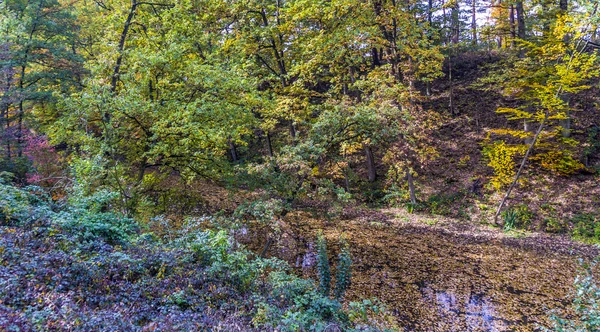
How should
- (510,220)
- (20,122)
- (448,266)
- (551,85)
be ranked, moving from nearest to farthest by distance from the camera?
(448,266) < (551,85) < (510,220) < (20,122)

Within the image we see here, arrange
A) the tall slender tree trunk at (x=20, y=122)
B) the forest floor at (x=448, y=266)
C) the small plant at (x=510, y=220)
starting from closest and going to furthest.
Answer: the forest floor at (x=448, y=266), the small plant at (x=510, y=220), the tall slender tree trunk at (x=20, y=122)

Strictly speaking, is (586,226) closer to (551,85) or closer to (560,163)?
(560,163)

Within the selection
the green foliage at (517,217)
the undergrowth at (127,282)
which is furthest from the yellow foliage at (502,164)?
the undergrowth at (127,282)

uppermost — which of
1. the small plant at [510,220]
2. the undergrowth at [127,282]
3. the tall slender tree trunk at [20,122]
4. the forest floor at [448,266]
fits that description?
the tall slender tree trunk at [20,122]

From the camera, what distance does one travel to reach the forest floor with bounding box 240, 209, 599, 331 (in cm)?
582

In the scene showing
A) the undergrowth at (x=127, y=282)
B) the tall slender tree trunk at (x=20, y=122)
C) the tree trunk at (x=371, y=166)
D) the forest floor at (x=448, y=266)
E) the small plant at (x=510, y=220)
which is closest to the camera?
the undergrowth at (x=127, y=282)

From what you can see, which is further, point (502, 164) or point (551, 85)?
point (502, 164)

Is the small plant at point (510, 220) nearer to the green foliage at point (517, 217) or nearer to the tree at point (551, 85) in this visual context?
the green foliage at point (517, 217)

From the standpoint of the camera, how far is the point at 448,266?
779 cm

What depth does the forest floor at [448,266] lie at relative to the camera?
229 inches

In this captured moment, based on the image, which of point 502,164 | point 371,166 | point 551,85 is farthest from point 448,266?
point 371,166

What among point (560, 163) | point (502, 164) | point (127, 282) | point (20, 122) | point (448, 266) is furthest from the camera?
point (20, 122)

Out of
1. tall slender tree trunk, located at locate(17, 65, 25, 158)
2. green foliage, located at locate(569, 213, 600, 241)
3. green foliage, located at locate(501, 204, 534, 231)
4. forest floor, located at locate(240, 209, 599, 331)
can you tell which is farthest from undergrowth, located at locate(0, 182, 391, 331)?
green foliage, located at locate(569, 213, 600, 241)

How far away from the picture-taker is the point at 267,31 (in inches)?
383
